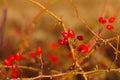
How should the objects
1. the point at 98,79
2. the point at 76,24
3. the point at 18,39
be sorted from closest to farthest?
1. the point at 98,79
2. the point at 18,39
3. the point at 76,24

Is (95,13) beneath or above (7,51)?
above

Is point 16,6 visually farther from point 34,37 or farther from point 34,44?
point 34,44

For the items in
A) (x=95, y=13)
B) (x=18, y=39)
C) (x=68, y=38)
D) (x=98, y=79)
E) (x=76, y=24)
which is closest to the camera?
(x=68, y=38)

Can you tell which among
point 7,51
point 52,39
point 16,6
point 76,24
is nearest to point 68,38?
point 7,51

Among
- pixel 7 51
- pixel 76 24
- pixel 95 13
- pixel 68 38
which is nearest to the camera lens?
pixel 68 38

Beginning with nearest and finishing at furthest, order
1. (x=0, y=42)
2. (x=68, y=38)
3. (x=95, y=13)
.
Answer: (x=68, y=38)
(x=0, y=42)
(x=95, y=13)

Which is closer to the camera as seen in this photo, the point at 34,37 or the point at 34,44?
the point at 34,44

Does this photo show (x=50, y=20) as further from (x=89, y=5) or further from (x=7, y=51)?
(x=7, y=51)

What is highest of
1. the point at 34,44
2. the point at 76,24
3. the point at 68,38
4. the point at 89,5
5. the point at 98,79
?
the point at 89,5

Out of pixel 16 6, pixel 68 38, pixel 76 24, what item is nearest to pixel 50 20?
pixel 76 24
